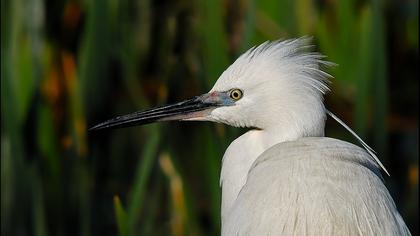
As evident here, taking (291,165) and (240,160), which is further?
(240,160)

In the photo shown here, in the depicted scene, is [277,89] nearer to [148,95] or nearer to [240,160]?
[240,160]

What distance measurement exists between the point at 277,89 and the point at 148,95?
197 centimetres

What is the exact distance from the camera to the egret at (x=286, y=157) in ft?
8.27

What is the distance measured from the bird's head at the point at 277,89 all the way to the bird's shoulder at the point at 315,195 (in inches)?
3.2

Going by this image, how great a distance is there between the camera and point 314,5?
4527 mm

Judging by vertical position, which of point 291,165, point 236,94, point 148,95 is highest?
point 236,94

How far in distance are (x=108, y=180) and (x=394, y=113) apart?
1341 mm

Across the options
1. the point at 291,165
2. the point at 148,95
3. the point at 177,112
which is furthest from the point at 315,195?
the point at 148,95

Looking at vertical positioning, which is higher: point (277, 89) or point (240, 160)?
point (277, 89)

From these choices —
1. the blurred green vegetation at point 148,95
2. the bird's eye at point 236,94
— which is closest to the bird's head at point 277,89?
the bird's eye at point 236,94

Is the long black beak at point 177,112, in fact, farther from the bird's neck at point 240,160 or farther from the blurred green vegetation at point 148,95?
the blurred green vegetation at point 148,95

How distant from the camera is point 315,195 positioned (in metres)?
2.53

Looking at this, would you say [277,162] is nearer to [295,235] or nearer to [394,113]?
[295,235]

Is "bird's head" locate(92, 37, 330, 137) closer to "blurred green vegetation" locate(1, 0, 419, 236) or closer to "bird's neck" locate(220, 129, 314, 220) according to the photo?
"bird's neck" locate(220, 129, 314, 220)
